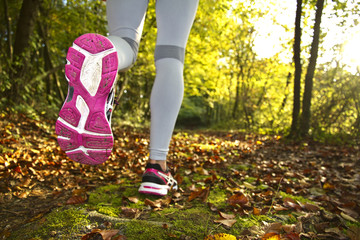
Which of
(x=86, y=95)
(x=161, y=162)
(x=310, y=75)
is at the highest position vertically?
(x=310, y=75)

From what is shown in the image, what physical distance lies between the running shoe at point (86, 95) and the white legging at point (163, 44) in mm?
347

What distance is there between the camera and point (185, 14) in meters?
1.52

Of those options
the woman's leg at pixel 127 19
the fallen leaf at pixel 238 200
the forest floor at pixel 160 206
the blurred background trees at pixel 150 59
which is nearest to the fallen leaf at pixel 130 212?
the forest floor at pixel 160 206

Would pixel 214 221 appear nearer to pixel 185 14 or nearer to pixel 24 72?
pixel 185 14

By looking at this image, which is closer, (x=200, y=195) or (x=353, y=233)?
(x=353, y=233)

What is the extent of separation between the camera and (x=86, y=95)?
1137 millimetres

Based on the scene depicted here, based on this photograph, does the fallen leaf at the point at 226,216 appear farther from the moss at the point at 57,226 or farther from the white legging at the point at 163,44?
the moss at the point at 57,226

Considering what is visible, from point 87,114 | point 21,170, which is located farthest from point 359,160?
point 21,170

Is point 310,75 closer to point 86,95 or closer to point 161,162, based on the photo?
point 161,162

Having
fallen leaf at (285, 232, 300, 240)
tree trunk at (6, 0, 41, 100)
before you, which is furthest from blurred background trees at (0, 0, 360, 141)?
fallen leaf at (285, 232, 300, 240)

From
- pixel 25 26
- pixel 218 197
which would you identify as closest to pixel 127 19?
pixel 218 197

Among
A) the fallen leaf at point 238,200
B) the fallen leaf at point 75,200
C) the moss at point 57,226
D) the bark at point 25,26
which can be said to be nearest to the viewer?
the moss at point 57,226

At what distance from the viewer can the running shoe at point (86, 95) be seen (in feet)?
3.70

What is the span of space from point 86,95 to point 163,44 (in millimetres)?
663
